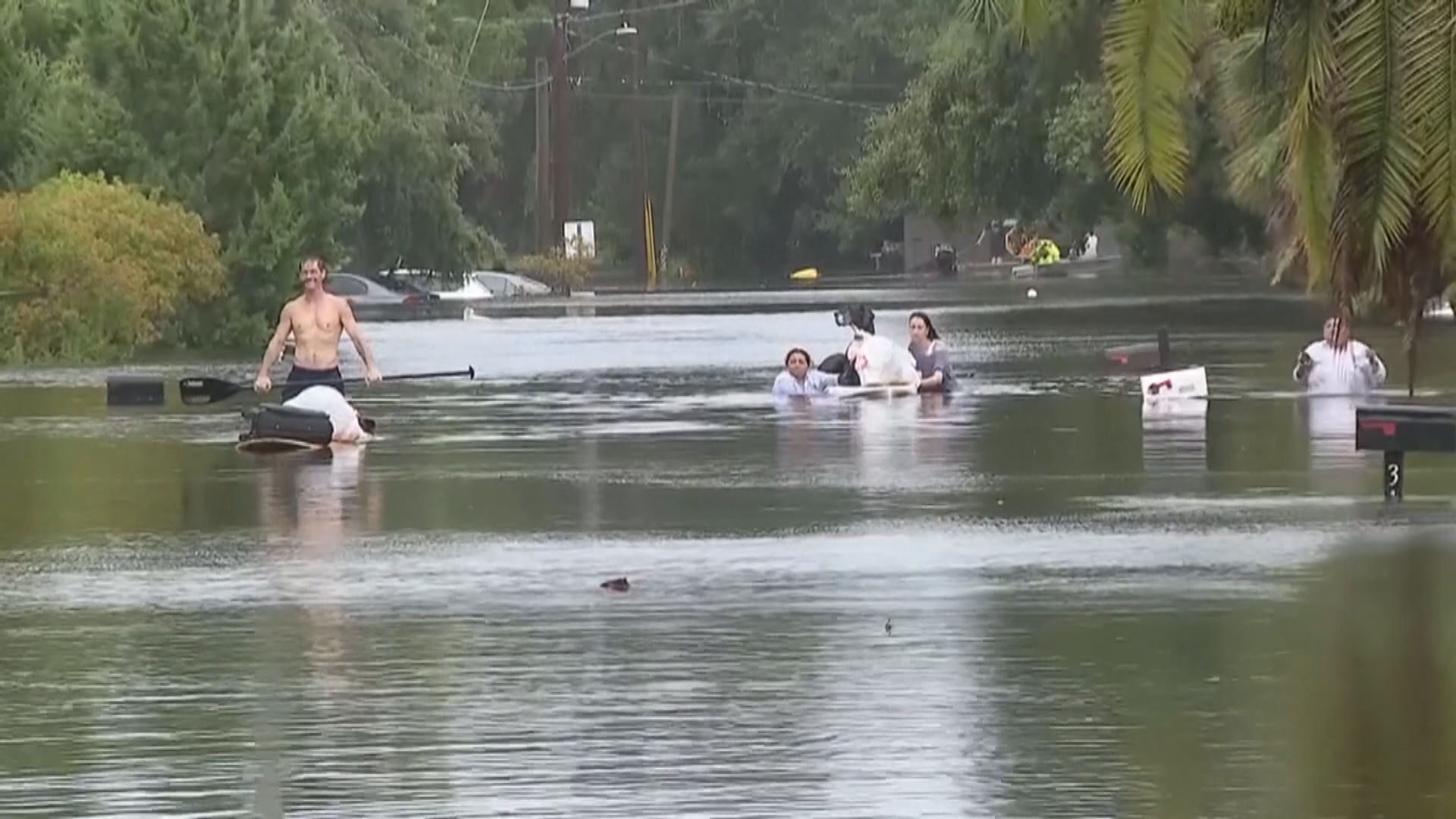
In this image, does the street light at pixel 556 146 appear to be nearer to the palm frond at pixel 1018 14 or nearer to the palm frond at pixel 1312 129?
the palm frond at pixel 1018 14

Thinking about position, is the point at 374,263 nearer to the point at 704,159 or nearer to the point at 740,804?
the point at 704,159

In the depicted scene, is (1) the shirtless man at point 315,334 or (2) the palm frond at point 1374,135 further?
(1) the shirtless man at point 315,334

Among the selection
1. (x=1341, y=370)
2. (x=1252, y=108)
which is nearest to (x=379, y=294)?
(x=1341, y=370)

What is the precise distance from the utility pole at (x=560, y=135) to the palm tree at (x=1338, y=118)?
75.4 metres

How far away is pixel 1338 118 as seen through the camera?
8.75 meters

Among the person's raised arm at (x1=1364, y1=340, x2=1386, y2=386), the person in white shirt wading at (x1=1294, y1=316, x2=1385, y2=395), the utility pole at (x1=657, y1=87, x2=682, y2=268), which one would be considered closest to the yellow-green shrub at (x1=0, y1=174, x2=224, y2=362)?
the person in white shirt wading at (x1=1294, y1=316, x2=1385, y2=395)

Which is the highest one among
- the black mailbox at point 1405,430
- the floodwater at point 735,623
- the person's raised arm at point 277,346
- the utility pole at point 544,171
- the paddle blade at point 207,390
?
the utility pole at point 544,171

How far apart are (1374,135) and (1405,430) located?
7.67 metres

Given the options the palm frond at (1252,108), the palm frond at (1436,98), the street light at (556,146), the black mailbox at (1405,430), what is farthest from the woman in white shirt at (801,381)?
the street light at (556,146)

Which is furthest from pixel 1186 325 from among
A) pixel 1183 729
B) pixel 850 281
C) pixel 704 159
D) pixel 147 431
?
pixel 704 159

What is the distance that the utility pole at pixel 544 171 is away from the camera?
288 ft

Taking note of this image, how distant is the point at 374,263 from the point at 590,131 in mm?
45311

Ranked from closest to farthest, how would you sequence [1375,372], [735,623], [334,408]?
[735,623] < [334,408] < [1375,372]

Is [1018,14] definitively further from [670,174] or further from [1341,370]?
[670,174]
